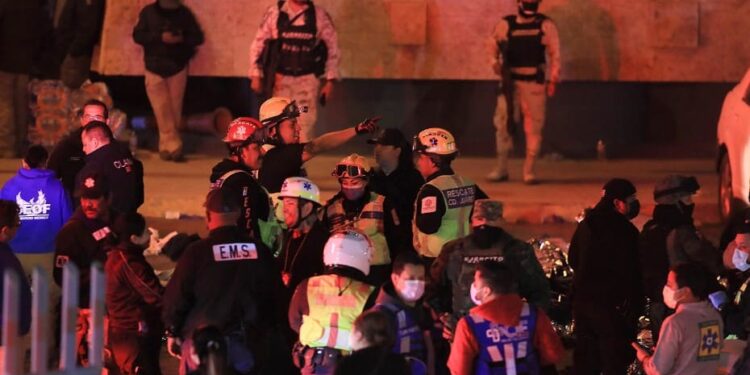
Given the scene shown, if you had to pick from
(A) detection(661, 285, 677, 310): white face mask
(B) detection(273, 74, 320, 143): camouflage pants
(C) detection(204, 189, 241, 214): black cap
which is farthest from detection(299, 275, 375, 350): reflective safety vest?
(B) detection(273, 74, 320, 143): camouflage pants

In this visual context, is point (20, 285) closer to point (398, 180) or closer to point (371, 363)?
point (371, 363)

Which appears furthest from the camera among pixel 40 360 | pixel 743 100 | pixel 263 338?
pixel 743 100

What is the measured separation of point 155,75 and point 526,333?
1032 centimetres

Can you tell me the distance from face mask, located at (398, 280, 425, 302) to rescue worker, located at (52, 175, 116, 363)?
2.36m

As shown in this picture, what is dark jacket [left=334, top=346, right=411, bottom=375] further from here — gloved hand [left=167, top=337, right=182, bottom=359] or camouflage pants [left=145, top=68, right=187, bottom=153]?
camouflage pants [left=145, top=68, right=187, bottom=153]

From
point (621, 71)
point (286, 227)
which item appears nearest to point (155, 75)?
point (621, 71)

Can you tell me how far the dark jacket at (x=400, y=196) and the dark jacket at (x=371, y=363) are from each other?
336 cm

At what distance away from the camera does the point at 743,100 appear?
15.4 metres

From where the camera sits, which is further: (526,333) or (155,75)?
(155,75)

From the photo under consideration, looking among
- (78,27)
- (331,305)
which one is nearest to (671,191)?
(331,305)

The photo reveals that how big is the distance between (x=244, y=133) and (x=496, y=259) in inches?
88.4

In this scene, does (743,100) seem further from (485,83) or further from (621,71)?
(485,83)

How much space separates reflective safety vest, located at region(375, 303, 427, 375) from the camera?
28.2 feet

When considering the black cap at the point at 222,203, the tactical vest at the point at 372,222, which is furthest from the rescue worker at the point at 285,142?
the black cap at the point at 222,203
